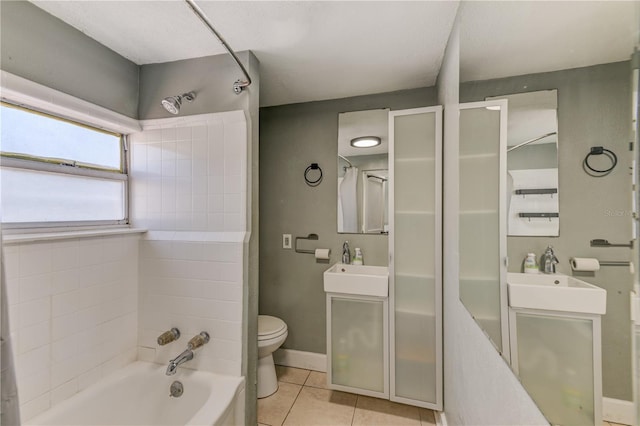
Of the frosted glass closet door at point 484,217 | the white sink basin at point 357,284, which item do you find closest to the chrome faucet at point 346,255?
the white sink basin at point 357,284

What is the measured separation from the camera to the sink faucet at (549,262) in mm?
475

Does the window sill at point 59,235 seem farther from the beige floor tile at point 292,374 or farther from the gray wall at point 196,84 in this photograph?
the beige floor tile at point 292,374

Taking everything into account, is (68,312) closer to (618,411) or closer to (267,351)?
(267,351)

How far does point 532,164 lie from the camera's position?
548 millimetres

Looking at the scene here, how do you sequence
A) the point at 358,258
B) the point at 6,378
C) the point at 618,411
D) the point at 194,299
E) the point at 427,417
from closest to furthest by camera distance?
the point at 618,411
the point at 6,378
the point at 194,299
the point at 427,417
the point at 358,258

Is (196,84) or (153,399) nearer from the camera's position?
(153,399)

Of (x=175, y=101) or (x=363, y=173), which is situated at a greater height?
(x=175, y=101)

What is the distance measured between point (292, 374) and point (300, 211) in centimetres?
138

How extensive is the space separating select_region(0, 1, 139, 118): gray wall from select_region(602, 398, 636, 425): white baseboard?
82.0 inches

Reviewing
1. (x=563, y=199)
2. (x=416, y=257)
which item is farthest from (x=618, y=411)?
(x=416, y=257)

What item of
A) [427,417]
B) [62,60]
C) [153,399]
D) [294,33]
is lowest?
[427,417]

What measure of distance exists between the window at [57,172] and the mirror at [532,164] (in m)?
1.88

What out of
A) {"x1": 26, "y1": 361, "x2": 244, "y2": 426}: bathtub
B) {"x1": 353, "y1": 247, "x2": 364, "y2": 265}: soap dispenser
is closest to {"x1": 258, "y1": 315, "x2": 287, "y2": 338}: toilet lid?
{"x1": 26, "y1": 361, "x2": 244, "y2": 426}: bathtub

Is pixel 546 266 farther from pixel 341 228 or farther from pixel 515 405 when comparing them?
pixel 341 228
